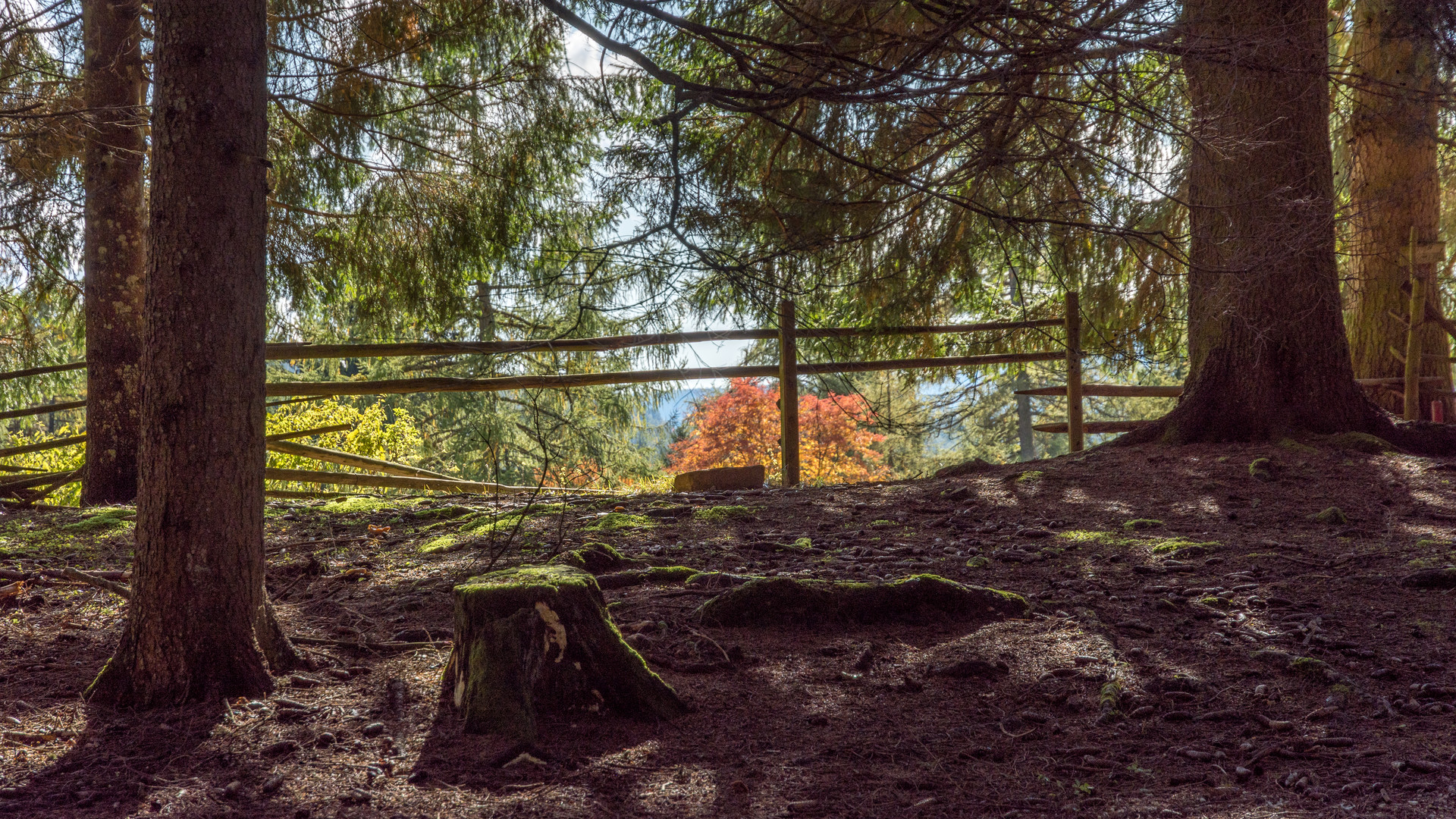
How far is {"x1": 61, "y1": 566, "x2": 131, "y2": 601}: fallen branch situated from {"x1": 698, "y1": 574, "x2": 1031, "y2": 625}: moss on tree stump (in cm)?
187

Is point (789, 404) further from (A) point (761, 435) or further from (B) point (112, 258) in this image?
(A) point (761, 435)

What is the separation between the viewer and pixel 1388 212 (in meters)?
6.67

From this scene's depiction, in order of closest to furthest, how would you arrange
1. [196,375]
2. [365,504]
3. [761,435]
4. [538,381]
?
1. [196,375]
2. [365,504]
3. [538,381]
4. [761,435]

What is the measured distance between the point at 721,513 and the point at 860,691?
7.37ft

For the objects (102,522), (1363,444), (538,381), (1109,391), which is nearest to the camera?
(102,522)

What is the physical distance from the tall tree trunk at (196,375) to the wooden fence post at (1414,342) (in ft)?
24.2

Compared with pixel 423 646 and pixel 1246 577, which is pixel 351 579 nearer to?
pixel 423 646

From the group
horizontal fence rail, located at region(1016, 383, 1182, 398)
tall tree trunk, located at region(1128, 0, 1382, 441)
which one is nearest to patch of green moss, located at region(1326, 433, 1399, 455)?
Result: tall tree trunk, located at region(1128, 0, 1382, 441)

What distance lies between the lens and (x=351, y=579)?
3.51 meters

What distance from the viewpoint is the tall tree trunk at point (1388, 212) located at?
6.25 m

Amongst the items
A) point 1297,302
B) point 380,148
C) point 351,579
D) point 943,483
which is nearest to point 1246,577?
point 943,483

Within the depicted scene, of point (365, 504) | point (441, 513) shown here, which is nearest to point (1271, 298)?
point (441, 513)

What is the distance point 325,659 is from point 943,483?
4.03m

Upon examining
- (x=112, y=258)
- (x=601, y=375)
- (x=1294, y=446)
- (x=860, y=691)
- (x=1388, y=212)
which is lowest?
(x=860, y=691)
